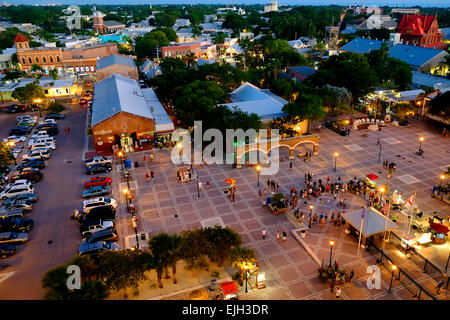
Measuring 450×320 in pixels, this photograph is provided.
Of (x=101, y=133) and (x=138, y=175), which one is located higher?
(x=101, y=133)

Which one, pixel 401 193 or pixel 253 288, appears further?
pixel 401 193

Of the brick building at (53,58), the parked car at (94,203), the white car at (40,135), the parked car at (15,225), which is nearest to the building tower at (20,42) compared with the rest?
the brick building at (53,58)

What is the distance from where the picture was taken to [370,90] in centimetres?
5944

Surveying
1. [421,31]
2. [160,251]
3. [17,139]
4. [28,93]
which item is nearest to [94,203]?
[160,251]

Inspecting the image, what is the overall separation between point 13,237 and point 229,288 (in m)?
18.9

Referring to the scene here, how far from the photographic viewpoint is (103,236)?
27.5 metres

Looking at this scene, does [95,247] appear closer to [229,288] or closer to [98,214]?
[98,214]

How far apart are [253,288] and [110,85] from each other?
5051 centimetres

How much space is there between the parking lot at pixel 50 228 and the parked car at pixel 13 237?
49 centimetres

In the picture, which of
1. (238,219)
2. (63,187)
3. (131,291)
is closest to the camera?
(131,291)

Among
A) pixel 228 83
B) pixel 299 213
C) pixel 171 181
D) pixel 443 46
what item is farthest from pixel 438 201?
pixel 443 46

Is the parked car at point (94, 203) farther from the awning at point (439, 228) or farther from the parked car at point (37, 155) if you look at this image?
the awning at point (439, 228)

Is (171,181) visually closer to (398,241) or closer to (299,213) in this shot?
(299,213)

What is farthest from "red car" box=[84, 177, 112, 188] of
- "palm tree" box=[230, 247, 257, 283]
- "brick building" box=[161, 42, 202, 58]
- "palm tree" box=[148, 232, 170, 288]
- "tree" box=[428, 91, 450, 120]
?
"brick building" box=[161, 42, 202, 58]
